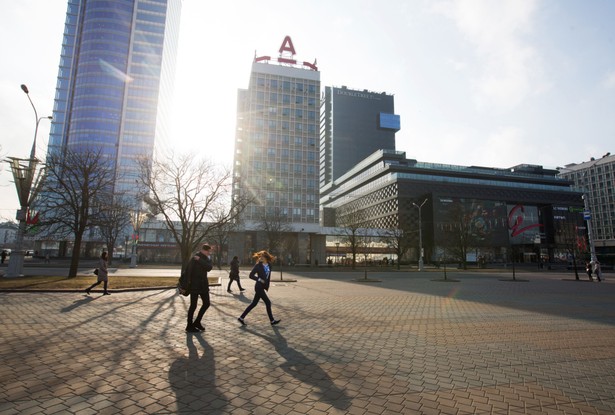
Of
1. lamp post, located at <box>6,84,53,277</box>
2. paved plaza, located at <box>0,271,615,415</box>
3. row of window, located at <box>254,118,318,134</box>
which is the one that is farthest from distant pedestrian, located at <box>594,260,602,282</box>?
row of window, located at <box>254,118,318,134</box>

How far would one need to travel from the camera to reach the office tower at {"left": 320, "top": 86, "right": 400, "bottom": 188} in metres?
164

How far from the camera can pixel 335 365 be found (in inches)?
214

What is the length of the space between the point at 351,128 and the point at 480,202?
89.7 m

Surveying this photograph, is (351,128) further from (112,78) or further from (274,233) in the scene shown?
(274,233)

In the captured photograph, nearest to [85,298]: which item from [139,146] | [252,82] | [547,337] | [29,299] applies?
[29,299]

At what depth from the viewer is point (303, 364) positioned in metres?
5.47

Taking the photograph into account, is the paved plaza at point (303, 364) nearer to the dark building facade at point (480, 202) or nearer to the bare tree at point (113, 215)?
the bare tree at point (113, 215)

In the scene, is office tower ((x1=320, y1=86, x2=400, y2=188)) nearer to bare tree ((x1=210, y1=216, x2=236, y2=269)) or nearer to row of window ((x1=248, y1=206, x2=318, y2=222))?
row of window ((x1=248, y1=206, x2=318, y2=222))

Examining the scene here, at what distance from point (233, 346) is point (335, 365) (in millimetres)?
2213

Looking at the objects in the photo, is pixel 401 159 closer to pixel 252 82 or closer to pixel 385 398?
pixel 252 82

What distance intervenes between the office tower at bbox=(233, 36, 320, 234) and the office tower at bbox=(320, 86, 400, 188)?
284 feet

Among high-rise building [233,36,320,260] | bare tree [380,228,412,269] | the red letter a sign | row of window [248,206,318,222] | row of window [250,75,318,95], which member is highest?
the red letter a sign

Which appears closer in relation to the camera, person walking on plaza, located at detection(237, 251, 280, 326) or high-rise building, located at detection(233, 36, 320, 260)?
person walking on plaza, located at detection(237, 251, 280, 326)

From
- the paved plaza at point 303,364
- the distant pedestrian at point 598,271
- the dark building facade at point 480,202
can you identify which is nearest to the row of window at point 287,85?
the dark building facade at point 480,202
